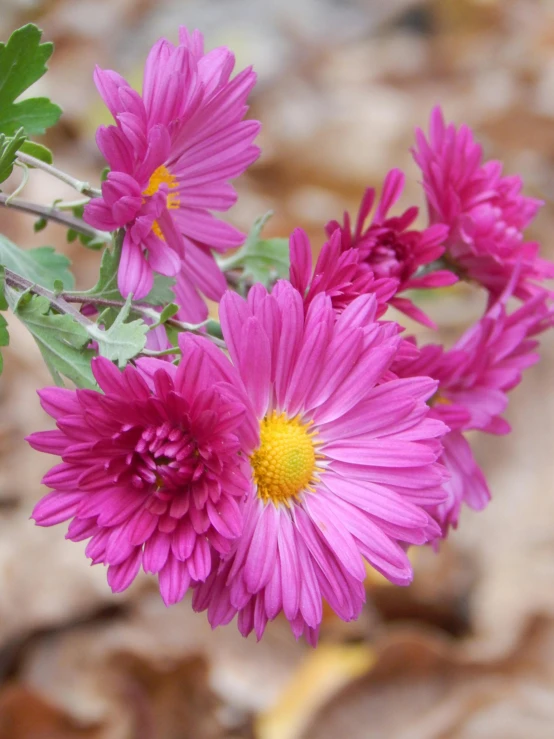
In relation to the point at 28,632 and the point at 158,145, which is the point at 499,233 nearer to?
the point at 158,145

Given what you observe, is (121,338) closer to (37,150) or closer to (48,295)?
(48,295)

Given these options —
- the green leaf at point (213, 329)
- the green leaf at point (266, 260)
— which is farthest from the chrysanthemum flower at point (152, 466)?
the green leaf at point (266, 260)

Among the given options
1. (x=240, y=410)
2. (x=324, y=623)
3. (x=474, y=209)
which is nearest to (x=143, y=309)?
(x=240, y=410)

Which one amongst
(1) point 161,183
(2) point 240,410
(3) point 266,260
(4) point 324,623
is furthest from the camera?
(4) point 324,623

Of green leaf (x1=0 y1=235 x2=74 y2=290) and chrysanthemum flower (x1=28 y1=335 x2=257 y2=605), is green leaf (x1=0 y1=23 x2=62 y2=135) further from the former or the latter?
chrysanthemum flower (x1=28 y1=335 x2=257 y2=605)

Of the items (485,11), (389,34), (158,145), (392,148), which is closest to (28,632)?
(158,145)

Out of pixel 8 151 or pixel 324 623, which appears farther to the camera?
pixel 324 623

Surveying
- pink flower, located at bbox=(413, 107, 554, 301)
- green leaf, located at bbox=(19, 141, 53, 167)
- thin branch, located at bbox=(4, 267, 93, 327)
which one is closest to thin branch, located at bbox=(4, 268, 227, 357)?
thin branch, located at bbox=(4, 267, 93, 327)
